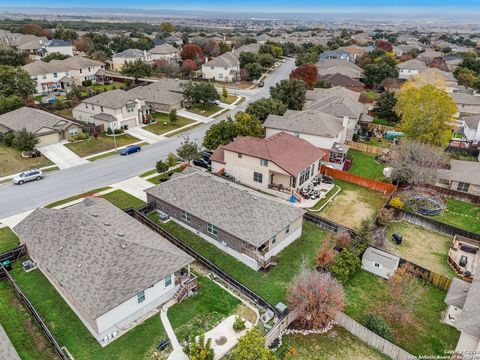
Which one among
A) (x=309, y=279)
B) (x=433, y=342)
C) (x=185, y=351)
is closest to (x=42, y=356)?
(x=185, y=351)

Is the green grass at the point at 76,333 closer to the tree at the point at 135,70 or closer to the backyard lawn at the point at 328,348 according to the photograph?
the backyard lawn at the point at 328,348

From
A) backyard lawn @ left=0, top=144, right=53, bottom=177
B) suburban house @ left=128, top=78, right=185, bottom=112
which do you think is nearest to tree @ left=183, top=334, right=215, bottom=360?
backyard lawn @ left=0, top=144, right=53, bottom=177

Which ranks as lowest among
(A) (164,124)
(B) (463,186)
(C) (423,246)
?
(C) (423,246)

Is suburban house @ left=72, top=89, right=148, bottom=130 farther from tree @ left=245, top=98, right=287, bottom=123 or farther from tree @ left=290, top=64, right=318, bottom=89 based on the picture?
tree @ left=290, top=64, right=318, bottom=89

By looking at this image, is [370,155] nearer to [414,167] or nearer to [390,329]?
[414,167]

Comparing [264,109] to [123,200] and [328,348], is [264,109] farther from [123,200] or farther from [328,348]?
[328,348]

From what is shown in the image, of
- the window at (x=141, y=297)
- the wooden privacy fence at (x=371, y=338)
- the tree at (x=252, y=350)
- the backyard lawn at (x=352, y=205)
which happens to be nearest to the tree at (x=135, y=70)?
the backyard lawn at (x=352, y=205)

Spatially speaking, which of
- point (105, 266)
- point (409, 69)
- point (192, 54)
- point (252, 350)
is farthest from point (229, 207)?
point (409, 69)
